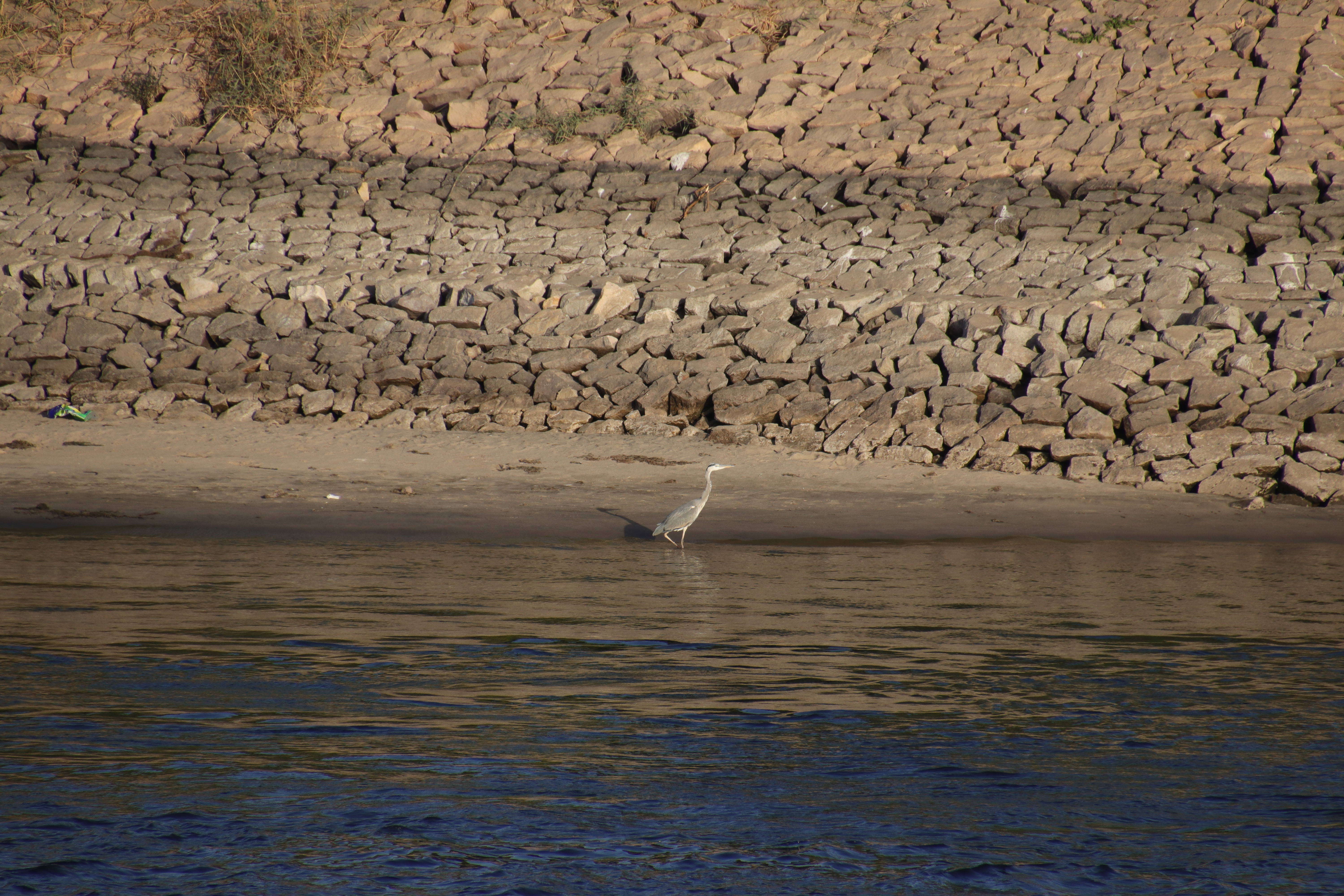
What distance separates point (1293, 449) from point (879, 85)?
8589 mm

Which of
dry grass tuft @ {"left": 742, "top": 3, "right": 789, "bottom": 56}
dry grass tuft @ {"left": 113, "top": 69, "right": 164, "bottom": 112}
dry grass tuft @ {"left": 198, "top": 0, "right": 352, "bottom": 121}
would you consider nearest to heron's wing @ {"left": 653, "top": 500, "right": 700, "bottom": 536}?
dry grass tuft @ {"left": 742, "top": 3, "right": 789, "bottom": 56}

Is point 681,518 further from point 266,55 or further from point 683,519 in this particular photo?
point 266,55

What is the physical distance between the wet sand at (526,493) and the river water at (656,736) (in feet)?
6.69

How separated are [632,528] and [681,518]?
35.7 inches

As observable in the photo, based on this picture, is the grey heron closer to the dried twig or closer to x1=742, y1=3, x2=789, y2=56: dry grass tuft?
the dried twig

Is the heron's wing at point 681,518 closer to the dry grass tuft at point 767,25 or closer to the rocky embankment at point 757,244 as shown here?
the rocky embankment at point 757,244

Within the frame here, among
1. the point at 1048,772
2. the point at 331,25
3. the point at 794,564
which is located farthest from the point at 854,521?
the point at 331,25

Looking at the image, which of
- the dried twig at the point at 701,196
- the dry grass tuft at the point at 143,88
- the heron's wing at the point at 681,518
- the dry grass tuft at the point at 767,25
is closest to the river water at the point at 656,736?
the heron's wing at the point at 681,518

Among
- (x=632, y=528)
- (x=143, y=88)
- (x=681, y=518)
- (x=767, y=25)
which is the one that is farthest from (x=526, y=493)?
(x=143, y=88)

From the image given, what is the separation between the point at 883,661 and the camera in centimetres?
601

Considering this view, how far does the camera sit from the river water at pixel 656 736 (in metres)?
3.78

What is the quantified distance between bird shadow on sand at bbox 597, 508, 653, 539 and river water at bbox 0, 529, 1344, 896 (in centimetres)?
199

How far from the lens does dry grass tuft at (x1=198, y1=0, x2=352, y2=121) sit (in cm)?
1864

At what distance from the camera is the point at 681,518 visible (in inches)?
→ 371
